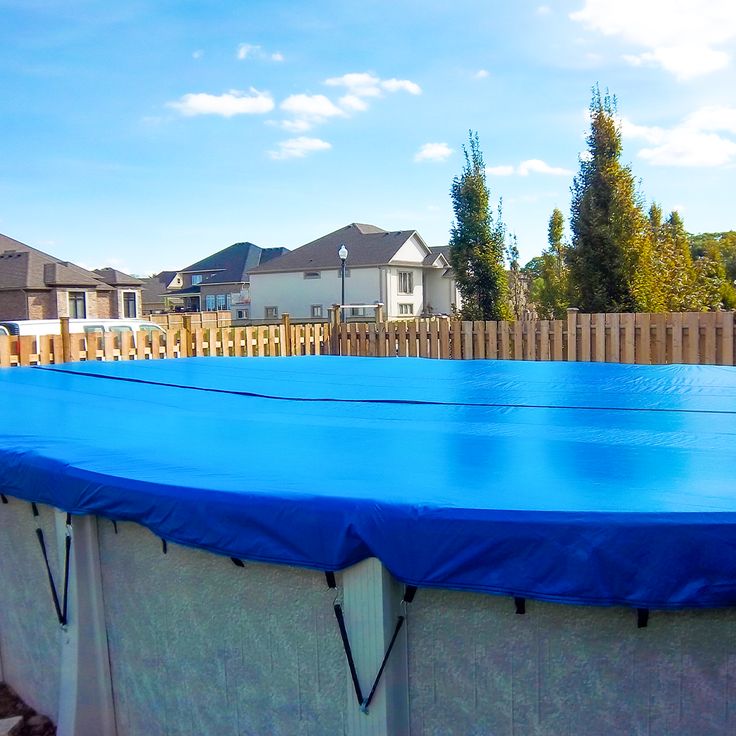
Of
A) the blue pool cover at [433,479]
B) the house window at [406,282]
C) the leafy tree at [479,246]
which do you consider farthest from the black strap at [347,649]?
the house window at [406,282]

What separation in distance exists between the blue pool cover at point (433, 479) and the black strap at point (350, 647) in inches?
6.1

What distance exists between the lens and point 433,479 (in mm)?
2006

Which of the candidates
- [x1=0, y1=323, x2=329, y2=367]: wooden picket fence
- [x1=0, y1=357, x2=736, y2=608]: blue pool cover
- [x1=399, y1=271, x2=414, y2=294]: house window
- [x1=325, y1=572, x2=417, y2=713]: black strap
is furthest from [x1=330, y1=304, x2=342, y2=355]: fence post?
[x1=399, y1=271, x2=414, y2=294]: house window

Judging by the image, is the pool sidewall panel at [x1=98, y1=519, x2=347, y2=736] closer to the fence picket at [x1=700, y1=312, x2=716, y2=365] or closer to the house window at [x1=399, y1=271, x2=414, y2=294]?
the fence picket at [x1=700, y1=312, x2=716, y2=365]

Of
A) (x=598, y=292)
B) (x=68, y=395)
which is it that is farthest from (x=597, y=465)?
(x=598, y=292)

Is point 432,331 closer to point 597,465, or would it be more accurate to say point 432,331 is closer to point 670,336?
point 670,336

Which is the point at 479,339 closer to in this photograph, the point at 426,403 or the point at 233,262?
the point at 426,403

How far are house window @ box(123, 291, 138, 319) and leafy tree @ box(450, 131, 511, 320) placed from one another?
79.1 feet

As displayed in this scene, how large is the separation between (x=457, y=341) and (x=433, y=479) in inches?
331

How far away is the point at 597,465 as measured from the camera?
85.2 inches

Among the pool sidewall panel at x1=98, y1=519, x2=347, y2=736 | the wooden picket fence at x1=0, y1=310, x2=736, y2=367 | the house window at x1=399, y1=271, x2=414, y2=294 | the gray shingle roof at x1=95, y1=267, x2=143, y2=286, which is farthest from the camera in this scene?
the house window at x1=399, y1=271, x2=414, y2=294

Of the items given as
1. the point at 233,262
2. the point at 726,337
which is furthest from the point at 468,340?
the point at 233,262

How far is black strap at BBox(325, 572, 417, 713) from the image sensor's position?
189 cm

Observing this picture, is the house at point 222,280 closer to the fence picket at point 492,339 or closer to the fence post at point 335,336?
the fence post at point 335,336
